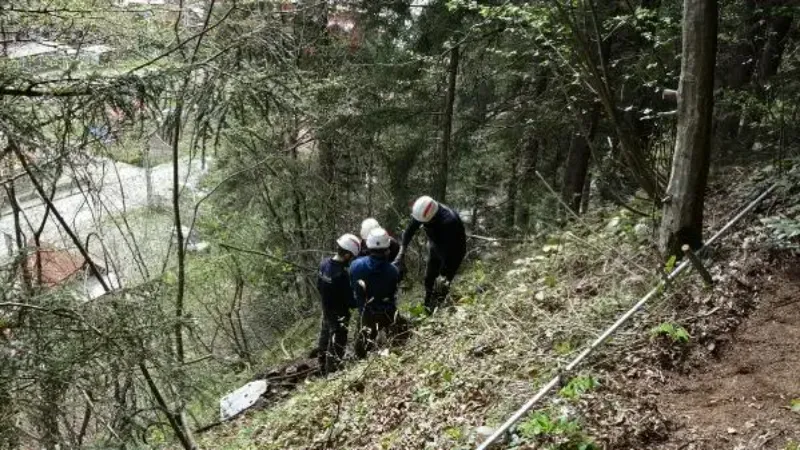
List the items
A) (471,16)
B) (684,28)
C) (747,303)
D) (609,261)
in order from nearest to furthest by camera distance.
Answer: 1. (747,303)
2. (684,28)
3. (609,261)
4. (471,16)

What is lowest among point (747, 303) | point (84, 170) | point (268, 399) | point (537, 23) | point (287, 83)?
point (268, 399)

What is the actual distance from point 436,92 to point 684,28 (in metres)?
8.99

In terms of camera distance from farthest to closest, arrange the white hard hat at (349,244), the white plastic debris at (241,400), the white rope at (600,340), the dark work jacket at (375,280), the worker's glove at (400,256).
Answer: the white plastic debris at (241,400)
the worker's glove at (400,256)
the white hard hat at (349,244)
the dark work jacket at (375,280)
the white rope at (600,340)

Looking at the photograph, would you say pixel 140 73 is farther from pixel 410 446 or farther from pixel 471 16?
pixel 471 16

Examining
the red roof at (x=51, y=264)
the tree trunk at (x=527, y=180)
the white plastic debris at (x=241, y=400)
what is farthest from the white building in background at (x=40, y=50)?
the tree trunk at (x=527, y=180)

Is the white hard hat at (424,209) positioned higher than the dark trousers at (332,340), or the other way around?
the white hard hat at (424,209)

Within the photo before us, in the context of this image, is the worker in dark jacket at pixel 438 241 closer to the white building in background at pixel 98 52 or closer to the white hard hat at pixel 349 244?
the white hard hat at pixel 349 244

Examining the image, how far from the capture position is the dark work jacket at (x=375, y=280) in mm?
7703

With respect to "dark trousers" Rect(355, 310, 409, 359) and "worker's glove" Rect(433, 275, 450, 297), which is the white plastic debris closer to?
"dark trousers" Rect(355, 310, 409, 359)

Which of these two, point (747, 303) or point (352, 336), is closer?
point (747, 303)

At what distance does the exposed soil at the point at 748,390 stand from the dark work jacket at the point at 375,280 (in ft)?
12.0

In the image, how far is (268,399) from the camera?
8656mm

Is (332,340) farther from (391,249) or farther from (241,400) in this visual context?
(241,400)

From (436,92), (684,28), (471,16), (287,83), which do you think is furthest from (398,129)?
(287,83)
